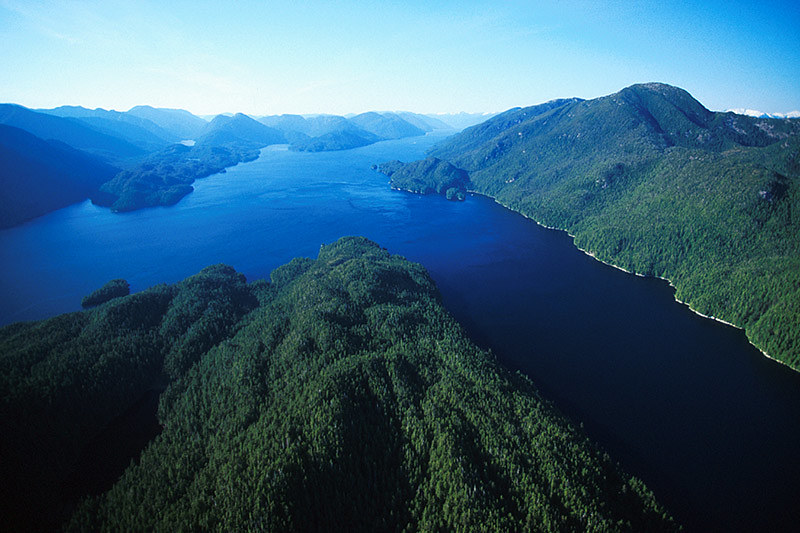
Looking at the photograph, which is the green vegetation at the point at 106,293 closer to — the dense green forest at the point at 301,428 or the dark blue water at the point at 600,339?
the dark blue water at the point at 600,339

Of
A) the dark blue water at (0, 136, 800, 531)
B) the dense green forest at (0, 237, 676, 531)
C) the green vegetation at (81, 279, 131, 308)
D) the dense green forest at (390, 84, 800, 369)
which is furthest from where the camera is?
the green vegetation at (81, 279, 131, 308)

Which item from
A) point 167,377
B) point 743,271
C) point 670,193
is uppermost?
point 670,193

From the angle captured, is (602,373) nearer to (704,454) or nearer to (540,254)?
(704,454)

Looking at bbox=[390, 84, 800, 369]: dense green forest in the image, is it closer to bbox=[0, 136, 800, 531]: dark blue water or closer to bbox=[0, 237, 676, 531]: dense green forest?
bbox=[0, 136, 800, 531]: dark blue water

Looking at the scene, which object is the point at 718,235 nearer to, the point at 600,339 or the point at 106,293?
the point at 600,339

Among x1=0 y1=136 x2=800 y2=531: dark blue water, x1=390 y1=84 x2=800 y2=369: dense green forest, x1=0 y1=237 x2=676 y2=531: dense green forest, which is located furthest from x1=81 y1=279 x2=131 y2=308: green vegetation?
x1=390 y1=84 x2=800 y2=369: dense green forest

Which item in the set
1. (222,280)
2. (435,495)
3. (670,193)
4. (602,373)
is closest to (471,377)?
(435,495)

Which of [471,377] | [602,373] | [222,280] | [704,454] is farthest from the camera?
[222,280]

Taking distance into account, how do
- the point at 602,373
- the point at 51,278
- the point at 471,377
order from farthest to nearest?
the point at 51,278, the point at 602,373, the point at 471,377
